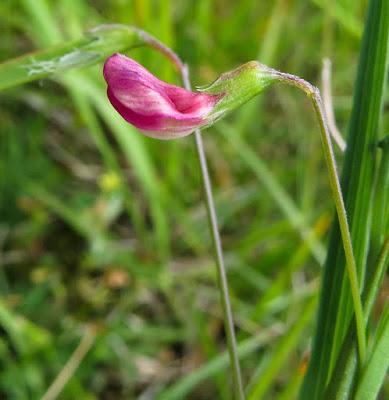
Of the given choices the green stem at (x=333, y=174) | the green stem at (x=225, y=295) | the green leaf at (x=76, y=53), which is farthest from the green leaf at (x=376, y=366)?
the green leaf at (x=76, y=53)

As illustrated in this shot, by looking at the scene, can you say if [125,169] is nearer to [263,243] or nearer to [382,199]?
[263,243]

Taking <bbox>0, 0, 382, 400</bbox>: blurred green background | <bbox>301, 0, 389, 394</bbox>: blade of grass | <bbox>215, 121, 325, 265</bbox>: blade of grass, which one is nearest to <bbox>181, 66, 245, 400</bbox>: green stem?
<bbox>301, 0, 389, 394</bbox>: blade of grass

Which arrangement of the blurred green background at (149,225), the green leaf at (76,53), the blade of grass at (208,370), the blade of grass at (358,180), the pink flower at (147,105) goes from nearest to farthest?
the pink flower at (147,105)
the blade of grass at (358,180)
the green leaf at (76,53)
the blade of grass at (208,370)
the blurred green background at (149,225)

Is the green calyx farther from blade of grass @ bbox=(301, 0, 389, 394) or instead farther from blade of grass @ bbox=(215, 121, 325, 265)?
blade of grass @ bbox=(215, 121, 325, 265)

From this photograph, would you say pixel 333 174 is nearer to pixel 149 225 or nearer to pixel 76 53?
pixel 76 53

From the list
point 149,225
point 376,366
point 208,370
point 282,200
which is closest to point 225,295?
point 376,366

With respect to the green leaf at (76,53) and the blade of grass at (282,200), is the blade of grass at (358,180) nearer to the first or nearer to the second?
the green leaf at (76,53)
